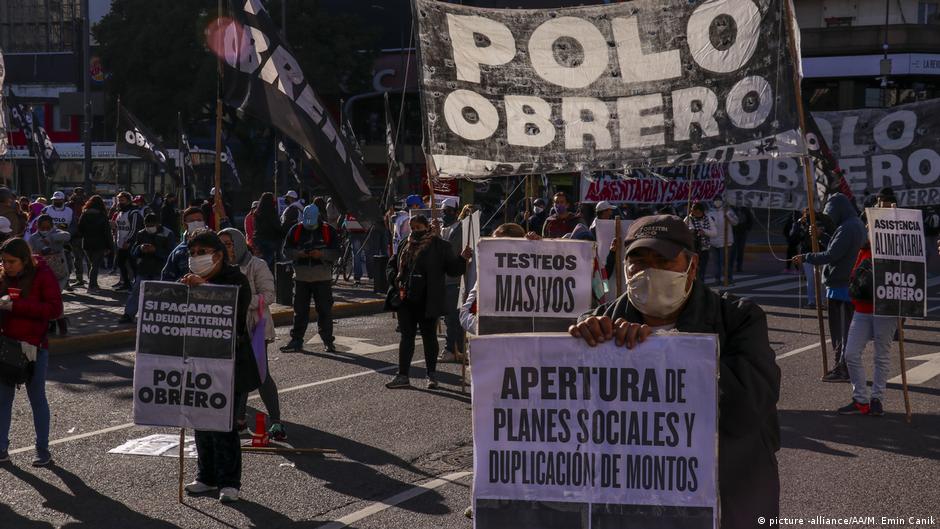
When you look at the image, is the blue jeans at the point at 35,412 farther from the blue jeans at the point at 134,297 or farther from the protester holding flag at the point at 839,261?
the blue jeans at the point at 134,297

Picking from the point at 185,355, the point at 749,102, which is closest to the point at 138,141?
the point at 749,102

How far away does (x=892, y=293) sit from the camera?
9797 mm

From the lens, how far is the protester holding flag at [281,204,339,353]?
1405 centimetres

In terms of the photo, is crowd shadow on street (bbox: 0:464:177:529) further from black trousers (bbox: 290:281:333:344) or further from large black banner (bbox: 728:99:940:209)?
large black banner (bbox: 728:99:940:209)

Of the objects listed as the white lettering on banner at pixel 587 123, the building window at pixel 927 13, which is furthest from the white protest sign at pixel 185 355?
the building window at pixel 927 13

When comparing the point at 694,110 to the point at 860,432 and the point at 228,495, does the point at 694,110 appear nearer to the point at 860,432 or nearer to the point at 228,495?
the point at 860,432

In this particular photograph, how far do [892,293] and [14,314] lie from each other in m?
6.93

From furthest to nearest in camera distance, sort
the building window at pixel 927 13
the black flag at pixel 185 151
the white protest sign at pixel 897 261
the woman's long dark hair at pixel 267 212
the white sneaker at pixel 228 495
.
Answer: the building window at pixel 927 13 < the black flag at pixel 185 151 < the woman's long dark hair at pixel 267 212 < the white protest sign at pixel 897 261 < the white sneaker at pixel 228 495

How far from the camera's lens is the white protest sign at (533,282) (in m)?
9.07

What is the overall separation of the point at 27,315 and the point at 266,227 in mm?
12395

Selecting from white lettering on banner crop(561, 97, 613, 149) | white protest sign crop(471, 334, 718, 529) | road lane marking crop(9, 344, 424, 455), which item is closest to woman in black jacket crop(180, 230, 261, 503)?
road lane marking crop(9, 344, 424, 455)

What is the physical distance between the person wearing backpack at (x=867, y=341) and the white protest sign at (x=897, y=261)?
0.32 ft

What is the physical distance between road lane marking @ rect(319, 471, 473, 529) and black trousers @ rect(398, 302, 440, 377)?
3.57m

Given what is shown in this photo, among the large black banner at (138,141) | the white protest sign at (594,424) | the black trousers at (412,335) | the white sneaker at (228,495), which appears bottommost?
the white sneaker at (228,495)
